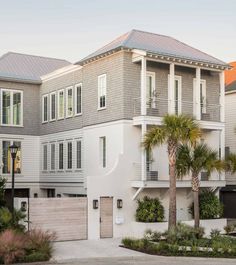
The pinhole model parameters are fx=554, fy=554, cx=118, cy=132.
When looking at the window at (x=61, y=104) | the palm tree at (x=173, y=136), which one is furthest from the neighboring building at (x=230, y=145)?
the palm tree at (x=173, y=136)

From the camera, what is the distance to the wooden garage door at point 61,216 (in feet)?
83.3

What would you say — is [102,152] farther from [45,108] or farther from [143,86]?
[45,108]

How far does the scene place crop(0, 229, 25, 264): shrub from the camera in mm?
19484

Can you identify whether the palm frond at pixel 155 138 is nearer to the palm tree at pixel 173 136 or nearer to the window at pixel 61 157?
the palm tree at pixel 173 136

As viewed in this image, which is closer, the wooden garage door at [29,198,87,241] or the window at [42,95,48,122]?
the wooden garage door at [29,198,87,241]

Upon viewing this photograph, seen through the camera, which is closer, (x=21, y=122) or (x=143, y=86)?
(x=143, y=86)

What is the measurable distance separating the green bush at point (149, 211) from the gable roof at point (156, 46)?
7.54 meters

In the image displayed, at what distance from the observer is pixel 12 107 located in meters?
34.2

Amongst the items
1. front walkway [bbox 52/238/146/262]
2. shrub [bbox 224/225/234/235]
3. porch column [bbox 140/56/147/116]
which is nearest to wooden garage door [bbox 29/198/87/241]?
front walkway [bbox 52/238/146/262]

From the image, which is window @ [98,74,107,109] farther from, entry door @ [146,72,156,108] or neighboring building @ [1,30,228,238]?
entry door @ [146,72,156,108]

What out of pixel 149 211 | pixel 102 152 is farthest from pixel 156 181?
pixel 102 152

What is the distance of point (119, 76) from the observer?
2858 centimetres

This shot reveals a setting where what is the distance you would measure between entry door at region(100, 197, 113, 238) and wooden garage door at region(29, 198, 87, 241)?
919mm

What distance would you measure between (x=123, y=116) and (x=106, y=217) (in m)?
5.14
